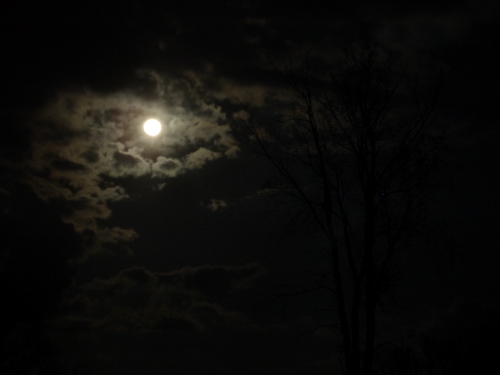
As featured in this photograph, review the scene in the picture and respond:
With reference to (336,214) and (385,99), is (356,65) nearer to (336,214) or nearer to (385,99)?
(385,99)

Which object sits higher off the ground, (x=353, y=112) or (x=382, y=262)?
(x=353, y=112)

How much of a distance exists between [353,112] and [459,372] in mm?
24946

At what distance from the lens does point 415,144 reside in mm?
12141

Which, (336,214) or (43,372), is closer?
(336,214)

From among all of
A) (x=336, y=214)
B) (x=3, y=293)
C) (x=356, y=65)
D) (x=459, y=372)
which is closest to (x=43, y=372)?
(x=3, y=293)

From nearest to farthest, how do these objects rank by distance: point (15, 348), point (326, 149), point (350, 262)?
point (350, 262)
point (326, 149)
point (15, 348)

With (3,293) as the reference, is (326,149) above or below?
below

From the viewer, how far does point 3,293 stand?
1184 inches

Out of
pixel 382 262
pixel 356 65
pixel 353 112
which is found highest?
pixel 356 65

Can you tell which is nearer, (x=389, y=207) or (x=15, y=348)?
(x=389, y=207)

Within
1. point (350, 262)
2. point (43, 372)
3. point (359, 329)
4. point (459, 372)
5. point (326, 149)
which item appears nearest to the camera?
point (359, 329)

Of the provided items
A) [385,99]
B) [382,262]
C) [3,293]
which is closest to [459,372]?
[382,262]

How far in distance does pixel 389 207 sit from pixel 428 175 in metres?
1.30

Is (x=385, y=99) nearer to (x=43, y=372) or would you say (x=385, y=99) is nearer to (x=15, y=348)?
(x=15, y=348)
